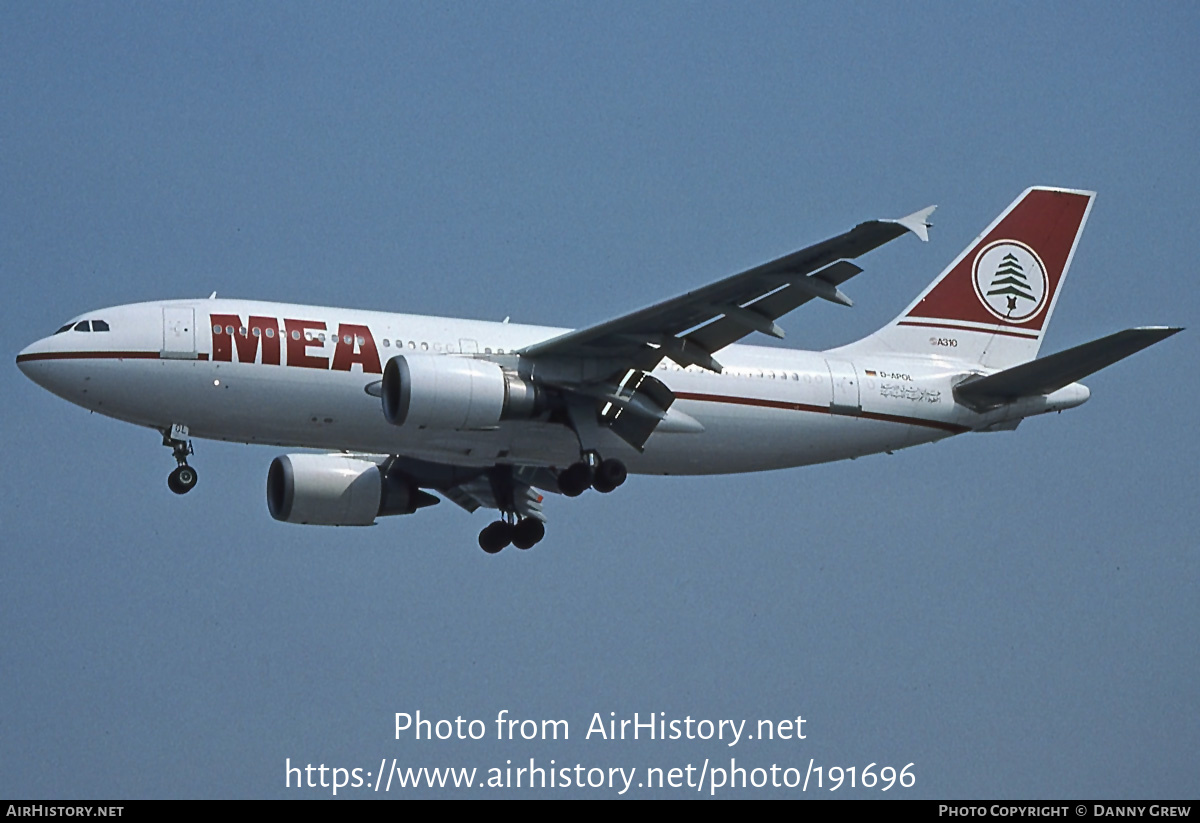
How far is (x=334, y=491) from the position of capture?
38.5 m


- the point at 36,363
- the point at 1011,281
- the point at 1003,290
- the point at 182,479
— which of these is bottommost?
the point at 182,479

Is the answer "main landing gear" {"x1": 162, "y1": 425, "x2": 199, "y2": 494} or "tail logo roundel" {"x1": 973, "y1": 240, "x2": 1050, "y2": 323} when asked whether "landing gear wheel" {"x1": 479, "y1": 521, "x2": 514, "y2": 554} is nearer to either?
"main landing gear" {"x1": 162, "y1": 425, "x2": 199, "y2": 494}

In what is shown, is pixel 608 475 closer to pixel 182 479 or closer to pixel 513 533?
pixel 513 533

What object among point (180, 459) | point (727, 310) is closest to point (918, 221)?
point (727, 310)

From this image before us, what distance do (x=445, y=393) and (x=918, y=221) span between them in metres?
9.22

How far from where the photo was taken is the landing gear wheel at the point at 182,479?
1314 inches

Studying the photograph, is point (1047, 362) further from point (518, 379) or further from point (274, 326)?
point (274, 326)

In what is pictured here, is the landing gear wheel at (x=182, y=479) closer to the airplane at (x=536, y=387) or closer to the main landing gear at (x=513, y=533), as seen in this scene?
the airplane at (x=536, y=387)

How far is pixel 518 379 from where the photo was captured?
109 feet

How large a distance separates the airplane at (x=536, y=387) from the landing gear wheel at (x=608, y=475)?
27 millimetres

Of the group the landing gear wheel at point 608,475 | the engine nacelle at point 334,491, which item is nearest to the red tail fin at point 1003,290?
the landing gear wheel at point 608,475

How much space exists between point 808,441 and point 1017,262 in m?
7.48

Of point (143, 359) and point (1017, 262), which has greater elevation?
point (1017, 262)

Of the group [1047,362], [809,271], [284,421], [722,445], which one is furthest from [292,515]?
[1047,362]
